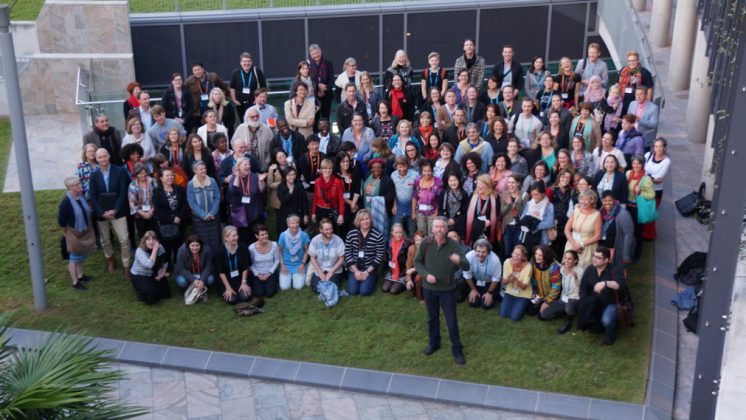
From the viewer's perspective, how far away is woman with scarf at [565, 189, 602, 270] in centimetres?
1291

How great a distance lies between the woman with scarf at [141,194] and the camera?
13.6 m

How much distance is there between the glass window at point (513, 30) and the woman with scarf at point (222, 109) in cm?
833

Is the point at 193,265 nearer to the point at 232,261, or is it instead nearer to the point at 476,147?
the point at 232,261

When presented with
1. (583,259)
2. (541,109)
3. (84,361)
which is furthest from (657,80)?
(84,361)

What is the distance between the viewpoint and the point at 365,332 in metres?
12.9

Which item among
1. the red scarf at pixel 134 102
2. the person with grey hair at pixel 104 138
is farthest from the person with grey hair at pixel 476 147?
the red scarf at pixel 134 102

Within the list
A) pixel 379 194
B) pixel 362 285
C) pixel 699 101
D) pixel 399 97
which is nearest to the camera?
pixel 362 285

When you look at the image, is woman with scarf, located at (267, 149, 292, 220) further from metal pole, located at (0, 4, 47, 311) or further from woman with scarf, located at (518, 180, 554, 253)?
woman with scarf, located at (518, 180, 554, 253)

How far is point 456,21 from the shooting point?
22359mm

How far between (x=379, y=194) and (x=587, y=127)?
3.12 m

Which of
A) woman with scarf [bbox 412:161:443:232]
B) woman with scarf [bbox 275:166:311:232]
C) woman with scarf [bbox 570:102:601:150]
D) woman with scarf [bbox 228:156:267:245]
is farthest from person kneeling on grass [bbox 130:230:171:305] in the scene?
woman with scarf [bbox 570:102:601:150]

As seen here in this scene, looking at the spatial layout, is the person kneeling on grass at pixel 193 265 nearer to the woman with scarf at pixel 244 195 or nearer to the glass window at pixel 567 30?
the woman with scarf at pixel 244 195

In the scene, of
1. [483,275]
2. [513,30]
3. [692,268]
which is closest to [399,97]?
[483,275]

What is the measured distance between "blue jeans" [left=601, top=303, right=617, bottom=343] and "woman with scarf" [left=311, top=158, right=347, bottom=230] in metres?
3.78
